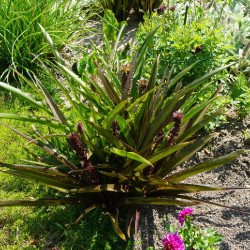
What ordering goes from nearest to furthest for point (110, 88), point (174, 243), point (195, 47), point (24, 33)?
point (174, 243) < point (110, 88) < point (195, 47) < point (24, 33)

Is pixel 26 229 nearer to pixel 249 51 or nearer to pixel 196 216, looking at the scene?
pixel 196 216

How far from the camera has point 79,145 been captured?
158 cm

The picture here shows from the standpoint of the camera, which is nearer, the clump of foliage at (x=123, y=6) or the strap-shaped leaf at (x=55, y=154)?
the strap-shaped leaf at (x=55, y=154)

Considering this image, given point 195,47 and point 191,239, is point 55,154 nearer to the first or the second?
point 191,239

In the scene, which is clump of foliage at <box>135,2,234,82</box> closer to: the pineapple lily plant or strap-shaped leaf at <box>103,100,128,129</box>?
the pineapple lily plant

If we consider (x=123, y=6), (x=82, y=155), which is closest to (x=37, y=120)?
(x=82, y=155)

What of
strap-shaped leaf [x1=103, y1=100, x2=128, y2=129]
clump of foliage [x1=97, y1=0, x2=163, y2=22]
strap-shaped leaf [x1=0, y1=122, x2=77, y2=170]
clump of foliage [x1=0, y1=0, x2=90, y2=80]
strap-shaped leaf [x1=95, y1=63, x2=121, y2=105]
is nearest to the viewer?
strap-shaped leaf [x1=103, y1=100, x2=128, y2=129]

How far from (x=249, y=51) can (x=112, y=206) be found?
6.66 ft

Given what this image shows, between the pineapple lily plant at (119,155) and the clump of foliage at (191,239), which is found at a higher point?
the pineapple lily plant at (119,155)

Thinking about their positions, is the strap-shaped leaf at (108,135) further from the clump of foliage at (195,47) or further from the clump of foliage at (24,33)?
the clump of foliage at (24,33)

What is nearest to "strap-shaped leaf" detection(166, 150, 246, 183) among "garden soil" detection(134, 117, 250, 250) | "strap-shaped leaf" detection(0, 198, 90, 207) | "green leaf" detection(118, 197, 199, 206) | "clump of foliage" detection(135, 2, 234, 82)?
"green leaf" detection(118, 197, 199, 206)

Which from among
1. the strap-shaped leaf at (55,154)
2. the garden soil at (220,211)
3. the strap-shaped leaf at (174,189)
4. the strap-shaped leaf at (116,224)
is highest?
the strap-shaped leaf at (55,154)

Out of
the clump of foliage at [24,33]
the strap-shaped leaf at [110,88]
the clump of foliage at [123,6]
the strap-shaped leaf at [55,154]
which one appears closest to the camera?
the strap-shaped leaf at [55,154]

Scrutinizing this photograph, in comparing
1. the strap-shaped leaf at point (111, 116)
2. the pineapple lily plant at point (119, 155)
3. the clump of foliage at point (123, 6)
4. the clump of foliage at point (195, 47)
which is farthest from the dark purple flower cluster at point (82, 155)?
the clump of foliage at point (123, 6)
